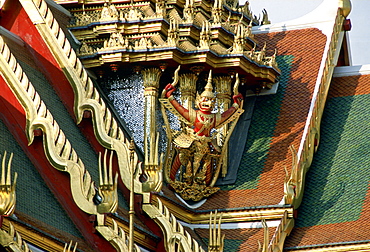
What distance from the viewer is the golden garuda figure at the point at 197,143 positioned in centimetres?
2602

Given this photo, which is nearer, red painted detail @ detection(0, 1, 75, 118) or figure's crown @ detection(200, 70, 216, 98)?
red painted detail @ detection(0, 1, 75, 118)

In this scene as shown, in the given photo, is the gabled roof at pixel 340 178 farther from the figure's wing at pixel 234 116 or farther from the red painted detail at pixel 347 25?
the figure's wing at pixel 234 116

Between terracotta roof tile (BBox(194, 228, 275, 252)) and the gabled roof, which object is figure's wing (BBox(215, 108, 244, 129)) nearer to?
the gabled roof

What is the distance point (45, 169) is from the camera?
23.9 m

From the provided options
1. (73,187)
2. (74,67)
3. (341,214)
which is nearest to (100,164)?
(73,187)

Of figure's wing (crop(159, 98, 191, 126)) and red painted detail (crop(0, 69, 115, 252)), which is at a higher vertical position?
figure's wing (crop(159, 98, 191, 126))

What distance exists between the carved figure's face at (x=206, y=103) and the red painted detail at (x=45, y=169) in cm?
320

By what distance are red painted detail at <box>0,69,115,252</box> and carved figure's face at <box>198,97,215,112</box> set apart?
320 cm

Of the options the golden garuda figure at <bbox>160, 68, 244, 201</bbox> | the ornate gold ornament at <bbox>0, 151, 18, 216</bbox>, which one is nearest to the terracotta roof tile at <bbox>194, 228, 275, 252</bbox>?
the golden garuda figure at <bbox>160, 68, 244, 201</bbox>

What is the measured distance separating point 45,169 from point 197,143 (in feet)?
10.9

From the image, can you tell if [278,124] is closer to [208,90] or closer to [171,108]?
[208,90]

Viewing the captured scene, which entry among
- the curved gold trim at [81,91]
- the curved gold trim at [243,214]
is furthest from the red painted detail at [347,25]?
the curved gold trim at [81,91]

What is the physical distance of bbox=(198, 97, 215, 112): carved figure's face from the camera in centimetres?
2591

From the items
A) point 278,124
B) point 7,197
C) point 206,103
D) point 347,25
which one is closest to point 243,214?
point 206,103
